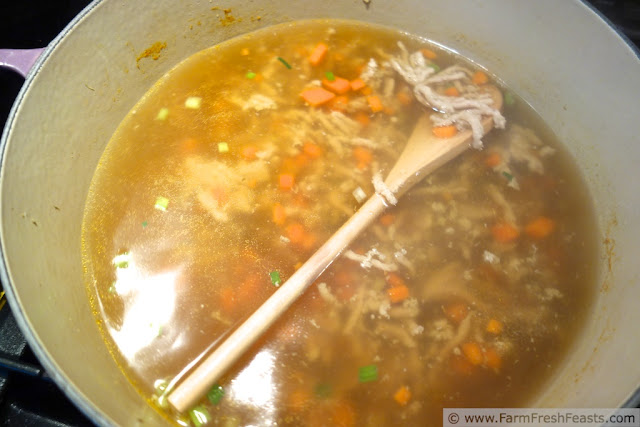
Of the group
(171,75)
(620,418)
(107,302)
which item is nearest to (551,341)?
(620,418)

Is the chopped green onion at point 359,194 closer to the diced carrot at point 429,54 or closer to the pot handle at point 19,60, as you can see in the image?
the diced carrot at point 429,54

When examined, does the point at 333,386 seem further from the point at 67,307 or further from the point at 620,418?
the point at 67,307

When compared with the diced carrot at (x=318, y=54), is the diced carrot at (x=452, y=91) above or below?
above

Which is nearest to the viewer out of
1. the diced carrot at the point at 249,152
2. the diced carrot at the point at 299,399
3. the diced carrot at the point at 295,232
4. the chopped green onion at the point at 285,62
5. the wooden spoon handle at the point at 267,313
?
the wooden spoon handle at the point at 267,313

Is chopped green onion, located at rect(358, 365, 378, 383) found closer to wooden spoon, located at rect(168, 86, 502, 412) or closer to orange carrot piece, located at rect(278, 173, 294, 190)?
wooden spoon, located at rect(168, 86, 502, 412)

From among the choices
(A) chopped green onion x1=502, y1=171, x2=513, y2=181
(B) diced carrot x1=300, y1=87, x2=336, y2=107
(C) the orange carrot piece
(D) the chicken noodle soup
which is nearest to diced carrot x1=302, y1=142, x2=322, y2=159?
(D) the chicken noodle soup

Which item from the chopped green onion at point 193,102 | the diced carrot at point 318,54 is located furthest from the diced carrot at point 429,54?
the chopped green onion at point 193,102
